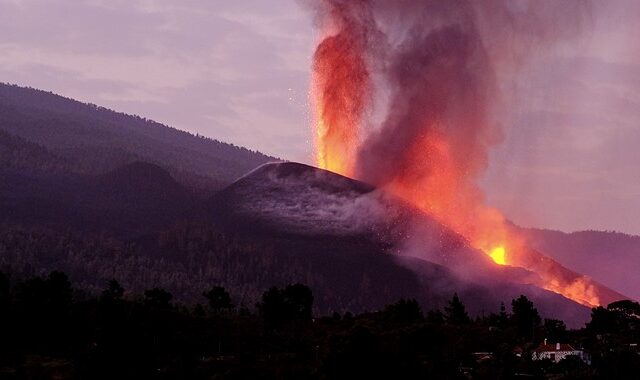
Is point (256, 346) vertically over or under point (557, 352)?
under

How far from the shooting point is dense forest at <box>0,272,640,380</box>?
9706 cm

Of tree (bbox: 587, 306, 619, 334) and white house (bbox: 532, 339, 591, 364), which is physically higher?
tree (bbox: 587, 306, 619, 334)

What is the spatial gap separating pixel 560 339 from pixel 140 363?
107 metres

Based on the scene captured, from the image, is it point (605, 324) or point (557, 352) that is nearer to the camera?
point (557, 352)

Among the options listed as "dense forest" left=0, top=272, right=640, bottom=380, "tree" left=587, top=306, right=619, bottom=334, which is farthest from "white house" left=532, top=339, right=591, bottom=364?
"tree" left=587, top=306, right=619, bottom=334

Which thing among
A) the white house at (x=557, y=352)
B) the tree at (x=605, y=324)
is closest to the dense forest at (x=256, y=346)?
the tree at (x=605, y=324)

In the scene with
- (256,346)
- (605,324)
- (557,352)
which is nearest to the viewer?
(256,346)

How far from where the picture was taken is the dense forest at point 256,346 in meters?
97.1

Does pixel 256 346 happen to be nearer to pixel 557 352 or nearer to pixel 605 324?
pixel 557 352

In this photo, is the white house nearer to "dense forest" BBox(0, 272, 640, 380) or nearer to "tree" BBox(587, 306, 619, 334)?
"dense forest" BBox(0, 272, 640, 380)

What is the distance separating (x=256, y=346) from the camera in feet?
513

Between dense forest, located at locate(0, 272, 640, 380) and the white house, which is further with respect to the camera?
the white house

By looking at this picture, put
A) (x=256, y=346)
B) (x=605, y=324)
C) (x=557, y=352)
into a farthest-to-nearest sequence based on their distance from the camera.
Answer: (x=605, y=324)
(x=557, y=352)
(x=256, y=346)


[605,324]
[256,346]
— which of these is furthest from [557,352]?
[256,346]
